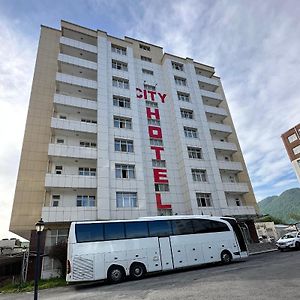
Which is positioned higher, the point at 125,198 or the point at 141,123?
the point at 141,123

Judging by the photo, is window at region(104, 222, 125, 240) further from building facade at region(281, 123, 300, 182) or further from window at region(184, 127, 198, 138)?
building facade at region(281, 123, 300, 182)

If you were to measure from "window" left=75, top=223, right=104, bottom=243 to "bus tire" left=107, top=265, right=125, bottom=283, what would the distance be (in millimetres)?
1907

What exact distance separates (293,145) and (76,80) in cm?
6002

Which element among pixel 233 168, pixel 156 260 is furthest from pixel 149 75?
pixel 156 260

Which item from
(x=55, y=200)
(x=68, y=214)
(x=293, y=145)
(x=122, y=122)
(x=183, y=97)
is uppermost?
(x=293, y=145)

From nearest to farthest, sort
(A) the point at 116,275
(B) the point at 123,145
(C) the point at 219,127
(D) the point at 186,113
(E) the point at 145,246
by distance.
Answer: (A) the point at 116,275
(E) the point at 145,246
(B) the point at 123,145
(D) the point at 186,113
(C) the point at 219,127

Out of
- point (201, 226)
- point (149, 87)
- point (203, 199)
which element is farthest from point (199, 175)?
point (149, 87)

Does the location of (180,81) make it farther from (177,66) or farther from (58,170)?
(58,170)

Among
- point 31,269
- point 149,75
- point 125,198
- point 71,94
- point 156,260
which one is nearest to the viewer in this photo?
point 156,260

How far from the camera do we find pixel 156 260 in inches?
607

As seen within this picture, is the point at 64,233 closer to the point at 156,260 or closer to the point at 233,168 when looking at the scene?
the point at 156,260

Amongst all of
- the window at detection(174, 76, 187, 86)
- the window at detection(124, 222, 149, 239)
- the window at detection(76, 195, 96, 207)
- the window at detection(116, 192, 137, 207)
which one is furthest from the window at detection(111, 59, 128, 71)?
the window at detection(124, 222, 149, 239)

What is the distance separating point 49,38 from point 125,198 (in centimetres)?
2613

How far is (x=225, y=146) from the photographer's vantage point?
3406 centimetres
